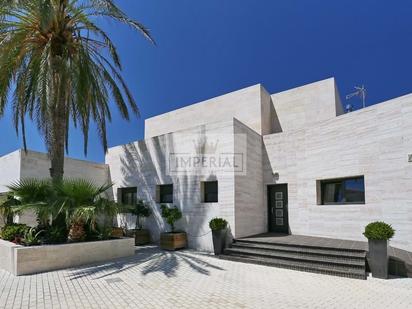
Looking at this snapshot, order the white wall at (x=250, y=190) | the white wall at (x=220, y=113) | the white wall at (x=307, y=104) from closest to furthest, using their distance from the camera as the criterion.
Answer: the white wall at (x=250, y=190), the white wall at (x=307, y=104), the white wall at (x=220, y=113)

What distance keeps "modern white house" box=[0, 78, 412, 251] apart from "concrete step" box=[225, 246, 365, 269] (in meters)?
0.91

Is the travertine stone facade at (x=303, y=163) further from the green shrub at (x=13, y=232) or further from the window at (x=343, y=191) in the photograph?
the green shrub at (x=13, y=232)

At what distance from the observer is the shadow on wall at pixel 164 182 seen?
412 inches

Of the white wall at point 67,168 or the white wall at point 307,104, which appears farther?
the white wall at point 307,104

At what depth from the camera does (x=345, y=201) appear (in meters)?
9.77

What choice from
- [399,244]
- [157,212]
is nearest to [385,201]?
[399,244]

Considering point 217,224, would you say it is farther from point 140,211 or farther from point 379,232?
point 379,232

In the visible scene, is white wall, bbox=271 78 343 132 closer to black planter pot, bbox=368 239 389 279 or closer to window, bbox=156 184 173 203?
window, bbox=156 184 173 203

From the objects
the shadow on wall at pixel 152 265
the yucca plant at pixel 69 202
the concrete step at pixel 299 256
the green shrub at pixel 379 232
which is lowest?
the shadow on wall at pixel 152 265

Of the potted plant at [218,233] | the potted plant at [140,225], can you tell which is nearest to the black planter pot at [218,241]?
the potted plant at [218,233]

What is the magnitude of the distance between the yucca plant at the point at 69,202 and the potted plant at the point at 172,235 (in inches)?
93.3

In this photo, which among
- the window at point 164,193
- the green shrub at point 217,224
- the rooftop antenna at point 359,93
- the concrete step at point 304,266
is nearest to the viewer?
the concrete step at point 304,266

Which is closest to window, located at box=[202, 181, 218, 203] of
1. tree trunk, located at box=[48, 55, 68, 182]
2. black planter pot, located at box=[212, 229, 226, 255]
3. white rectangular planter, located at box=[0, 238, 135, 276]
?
black planter pot, located at box=[212, 229, 226, 255]

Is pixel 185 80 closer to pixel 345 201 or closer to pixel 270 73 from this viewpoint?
pixel 270 73
